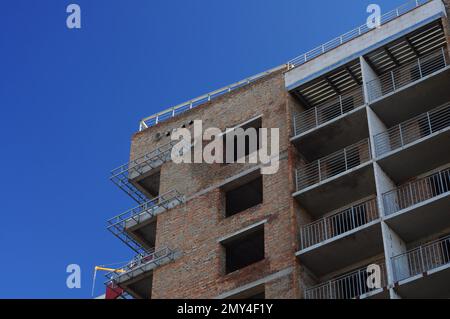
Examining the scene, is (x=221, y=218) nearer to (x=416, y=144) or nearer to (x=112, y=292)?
(x=416, y=144)

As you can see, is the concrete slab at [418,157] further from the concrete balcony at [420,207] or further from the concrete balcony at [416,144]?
the concrete balcony at [420,207]

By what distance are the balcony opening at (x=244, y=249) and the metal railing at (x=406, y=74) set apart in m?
7.42

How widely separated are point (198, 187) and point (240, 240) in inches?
159

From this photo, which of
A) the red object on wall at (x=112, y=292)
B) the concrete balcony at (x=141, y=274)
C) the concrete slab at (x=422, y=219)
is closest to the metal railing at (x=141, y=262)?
the concrete balcony at (x=141, y=274)

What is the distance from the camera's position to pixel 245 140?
45125 millimetres

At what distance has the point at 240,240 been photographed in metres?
41.9

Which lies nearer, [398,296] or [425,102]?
[398,296]

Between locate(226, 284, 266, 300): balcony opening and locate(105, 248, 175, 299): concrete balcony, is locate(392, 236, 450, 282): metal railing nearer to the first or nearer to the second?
locate(226, 284, 266, 300): balcony opening

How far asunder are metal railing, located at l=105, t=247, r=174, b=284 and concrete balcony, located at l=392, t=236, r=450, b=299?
10947 mm

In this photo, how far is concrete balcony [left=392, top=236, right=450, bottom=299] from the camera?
3416 centimetres

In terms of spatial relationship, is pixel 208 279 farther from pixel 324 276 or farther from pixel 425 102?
pixel 425 102

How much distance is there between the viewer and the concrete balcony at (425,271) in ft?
112
